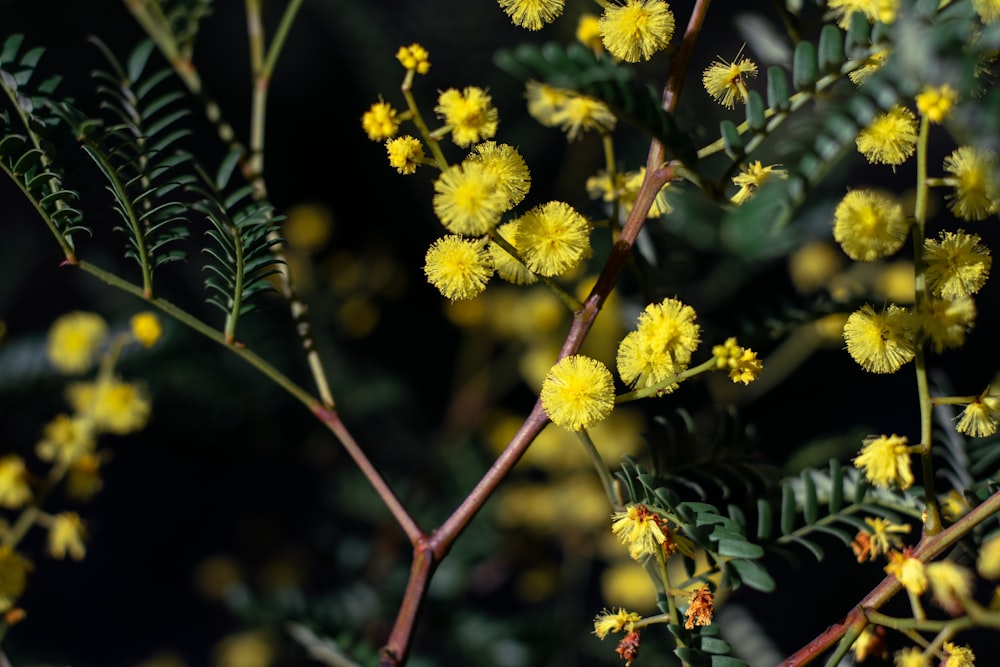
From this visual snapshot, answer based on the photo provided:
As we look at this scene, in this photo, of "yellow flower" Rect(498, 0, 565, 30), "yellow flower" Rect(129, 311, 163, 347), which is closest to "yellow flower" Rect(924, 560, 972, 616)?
"yellow flower" Rect(498, 0, 565, 30)

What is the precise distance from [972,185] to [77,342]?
105cm

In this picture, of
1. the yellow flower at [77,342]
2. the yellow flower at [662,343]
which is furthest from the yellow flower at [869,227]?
the yellow flower at [77,342]

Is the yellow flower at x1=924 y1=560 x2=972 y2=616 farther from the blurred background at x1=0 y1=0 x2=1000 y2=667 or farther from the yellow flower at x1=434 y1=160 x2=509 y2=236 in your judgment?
the yellow flower at x1=434 y1=160 x2=509 y2=236

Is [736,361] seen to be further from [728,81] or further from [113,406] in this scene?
[113,406]

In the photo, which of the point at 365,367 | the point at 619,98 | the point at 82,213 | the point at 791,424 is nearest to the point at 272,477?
the point at 365,367

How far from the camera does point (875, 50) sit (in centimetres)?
56

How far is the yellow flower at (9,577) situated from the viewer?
80 centimetres

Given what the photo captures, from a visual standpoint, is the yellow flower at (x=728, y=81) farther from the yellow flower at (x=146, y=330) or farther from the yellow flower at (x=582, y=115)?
the yellow flower at (x=146, y=330)

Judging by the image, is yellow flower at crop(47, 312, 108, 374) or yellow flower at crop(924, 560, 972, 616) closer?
yellow flower at crop(924, 560, 972, 616)

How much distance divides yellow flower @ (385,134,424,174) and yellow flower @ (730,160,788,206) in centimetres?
23

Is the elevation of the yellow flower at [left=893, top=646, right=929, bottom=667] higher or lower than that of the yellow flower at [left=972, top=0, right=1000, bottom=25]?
lower

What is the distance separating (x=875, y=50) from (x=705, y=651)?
0.45 m

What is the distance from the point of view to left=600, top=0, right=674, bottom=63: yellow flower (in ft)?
2.02

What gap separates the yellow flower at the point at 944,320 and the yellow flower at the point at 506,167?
0.30 meters
